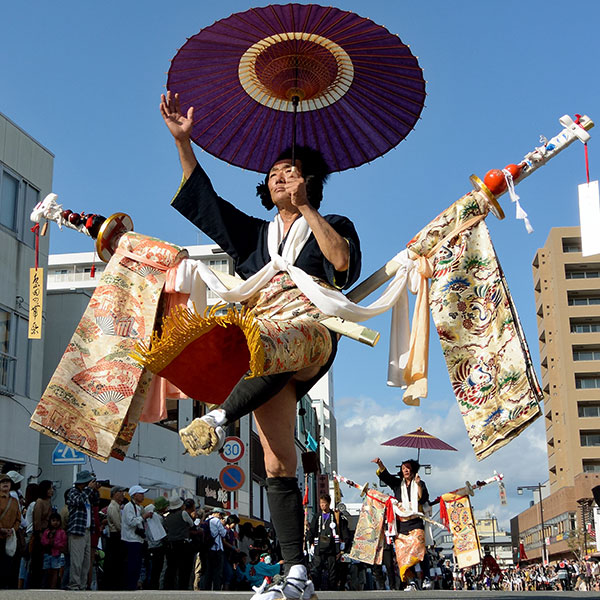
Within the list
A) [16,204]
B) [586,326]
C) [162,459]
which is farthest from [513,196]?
[586,326]

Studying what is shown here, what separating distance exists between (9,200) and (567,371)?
209 feet

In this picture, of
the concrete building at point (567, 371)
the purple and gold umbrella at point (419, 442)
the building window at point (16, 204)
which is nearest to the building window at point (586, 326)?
the concrete building at point (567, 371)

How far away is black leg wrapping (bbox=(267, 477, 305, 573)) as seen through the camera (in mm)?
3916

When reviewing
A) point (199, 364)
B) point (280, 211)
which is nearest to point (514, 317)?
point (280, 211)

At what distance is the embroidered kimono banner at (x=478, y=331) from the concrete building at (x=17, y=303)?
13.7m

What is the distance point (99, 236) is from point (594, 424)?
72.2 meters

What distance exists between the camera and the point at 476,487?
11617 millimetres

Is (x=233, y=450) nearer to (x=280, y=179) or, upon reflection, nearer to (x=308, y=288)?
(x=280, y=179)

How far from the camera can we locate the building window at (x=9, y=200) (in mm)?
17516

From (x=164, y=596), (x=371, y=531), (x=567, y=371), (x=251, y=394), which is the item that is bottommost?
(x=164, y=596)

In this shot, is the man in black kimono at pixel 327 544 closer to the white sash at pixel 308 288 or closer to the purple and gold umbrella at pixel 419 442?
the purple and gold umbrella at pixel 419 442

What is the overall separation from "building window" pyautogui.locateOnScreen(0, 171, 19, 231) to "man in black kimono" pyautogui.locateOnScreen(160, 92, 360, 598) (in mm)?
13990

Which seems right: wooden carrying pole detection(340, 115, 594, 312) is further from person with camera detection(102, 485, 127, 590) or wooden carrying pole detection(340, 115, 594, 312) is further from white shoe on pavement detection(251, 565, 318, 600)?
person with camera detection(102, 485, 127, 590)

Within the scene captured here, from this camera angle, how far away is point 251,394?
149 inches
